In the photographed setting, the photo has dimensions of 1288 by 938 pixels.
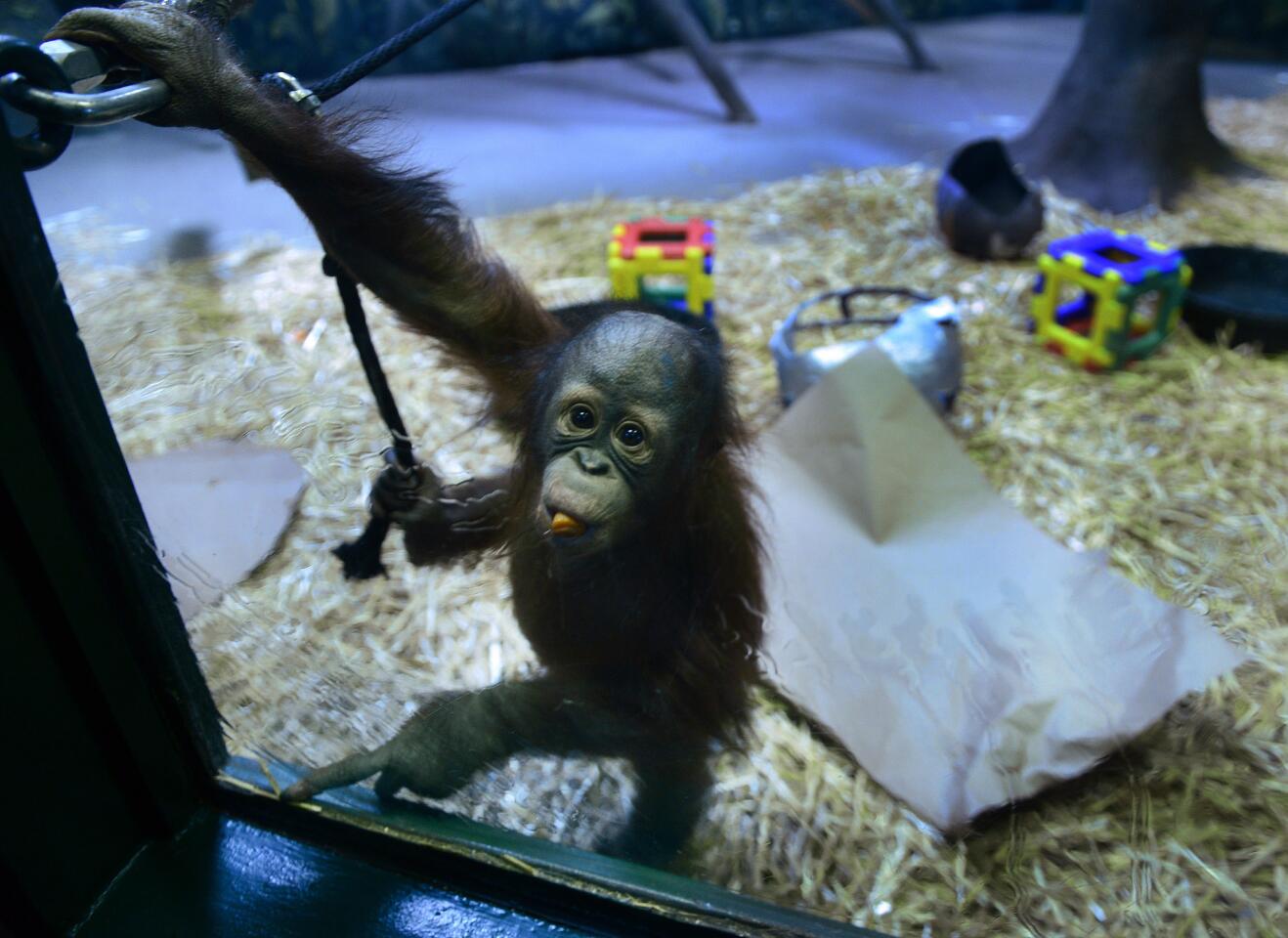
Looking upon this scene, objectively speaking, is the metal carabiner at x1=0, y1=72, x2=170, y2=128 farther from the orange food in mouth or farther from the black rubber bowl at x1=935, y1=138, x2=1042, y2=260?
the black rubber bowl at x1=935, y1=138, x2=1042, y2=260

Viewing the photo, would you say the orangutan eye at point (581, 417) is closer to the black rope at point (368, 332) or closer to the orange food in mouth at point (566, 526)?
the orange food in mouth at point (566, 526)

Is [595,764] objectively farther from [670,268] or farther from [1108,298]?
[1108,298]

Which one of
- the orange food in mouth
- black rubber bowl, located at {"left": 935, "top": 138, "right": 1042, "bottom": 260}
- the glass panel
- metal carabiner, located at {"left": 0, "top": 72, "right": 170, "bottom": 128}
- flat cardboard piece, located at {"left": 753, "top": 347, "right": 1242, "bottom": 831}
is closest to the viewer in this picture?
metal carabiner, located at {"left": 0, "top": 72, "right": 170, "bottom": 128}

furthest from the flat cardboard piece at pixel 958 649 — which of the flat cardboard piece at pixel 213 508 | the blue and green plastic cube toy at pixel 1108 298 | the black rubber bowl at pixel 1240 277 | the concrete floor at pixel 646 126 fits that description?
the black rubber bowl at pixel 1240 277

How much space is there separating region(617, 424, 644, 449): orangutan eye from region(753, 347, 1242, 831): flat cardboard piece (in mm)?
349

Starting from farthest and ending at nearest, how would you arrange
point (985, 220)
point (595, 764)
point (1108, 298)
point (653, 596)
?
point (985, 220) < point (1108, 298) < point (595, 764) < point (653, 596)

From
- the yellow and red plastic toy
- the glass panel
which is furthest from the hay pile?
the yellow and red plastic toy

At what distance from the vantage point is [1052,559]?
1.70 metres

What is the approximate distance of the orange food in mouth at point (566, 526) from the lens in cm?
87

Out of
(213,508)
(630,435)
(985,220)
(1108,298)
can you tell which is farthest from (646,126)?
(630,435)

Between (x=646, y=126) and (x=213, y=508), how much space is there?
2.93 metres

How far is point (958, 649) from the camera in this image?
4.43 feet

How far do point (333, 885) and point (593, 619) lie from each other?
0.45 m

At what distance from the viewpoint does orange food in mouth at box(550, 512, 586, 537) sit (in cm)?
87
